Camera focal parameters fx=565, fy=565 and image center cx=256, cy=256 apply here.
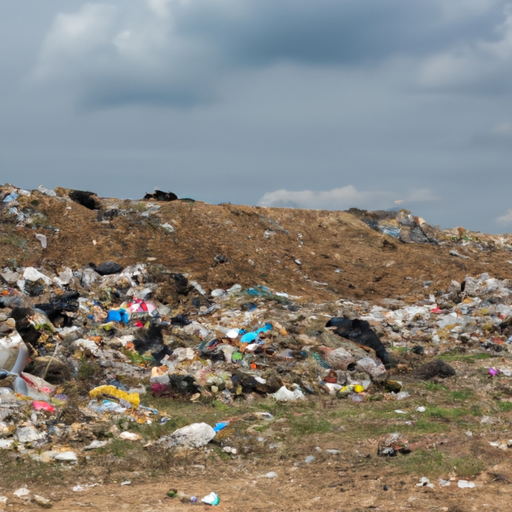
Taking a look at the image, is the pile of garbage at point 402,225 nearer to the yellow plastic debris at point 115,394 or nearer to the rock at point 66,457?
the yellow plastic debris at point 115,394

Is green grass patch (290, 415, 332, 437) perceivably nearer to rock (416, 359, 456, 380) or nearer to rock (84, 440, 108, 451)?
rock (84, 440, 108, 451)

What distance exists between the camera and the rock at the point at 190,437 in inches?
241

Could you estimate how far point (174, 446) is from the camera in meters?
6.09

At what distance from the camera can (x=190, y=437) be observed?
6.17m

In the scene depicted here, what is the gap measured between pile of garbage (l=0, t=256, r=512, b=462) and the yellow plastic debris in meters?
0.02

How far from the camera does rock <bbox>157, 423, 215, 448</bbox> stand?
6.13 meters

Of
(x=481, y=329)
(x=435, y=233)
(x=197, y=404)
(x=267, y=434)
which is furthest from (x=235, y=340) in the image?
(x=435, y=233)

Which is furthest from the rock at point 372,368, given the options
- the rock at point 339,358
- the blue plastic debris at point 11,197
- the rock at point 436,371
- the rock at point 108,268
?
the blue plastic debris at point 11,197

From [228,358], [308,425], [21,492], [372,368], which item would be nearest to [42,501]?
[21,492]

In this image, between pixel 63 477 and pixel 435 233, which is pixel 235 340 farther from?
pixel 435 233

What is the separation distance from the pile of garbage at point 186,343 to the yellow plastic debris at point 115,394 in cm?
2

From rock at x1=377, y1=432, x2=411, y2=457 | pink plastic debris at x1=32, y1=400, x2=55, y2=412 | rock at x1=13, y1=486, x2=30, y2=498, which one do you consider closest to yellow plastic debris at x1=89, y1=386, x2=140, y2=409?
pink plastic debris at x1=32, y1=400, x2=55, y2=412

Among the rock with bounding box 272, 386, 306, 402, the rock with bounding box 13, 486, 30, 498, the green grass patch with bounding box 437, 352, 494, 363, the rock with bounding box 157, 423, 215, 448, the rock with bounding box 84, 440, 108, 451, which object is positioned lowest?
the rock with bounding box 13, 486, 30, 498

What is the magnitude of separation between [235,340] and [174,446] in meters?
4.52
